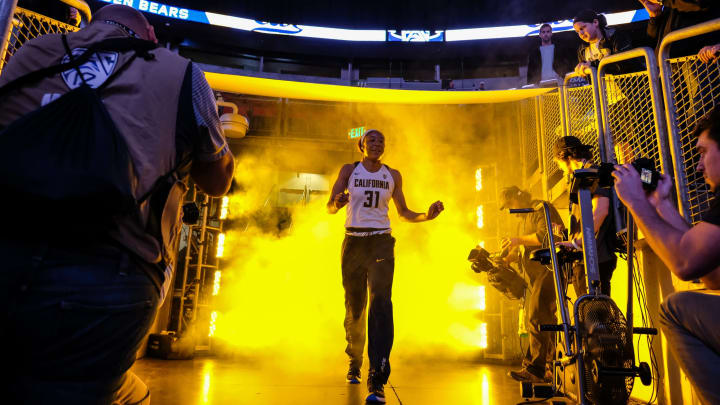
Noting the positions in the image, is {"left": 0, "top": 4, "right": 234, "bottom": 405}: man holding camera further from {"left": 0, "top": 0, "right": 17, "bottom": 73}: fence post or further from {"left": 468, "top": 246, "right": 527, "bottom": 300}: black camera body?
{"left": 468, "top": 246, "right": 527, "bottom": 300}: black camera body

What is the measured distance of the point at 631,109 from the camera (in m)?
3.58

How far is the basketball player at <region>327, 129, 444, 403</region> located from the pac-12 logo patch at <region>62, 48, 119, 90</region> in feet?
8.24

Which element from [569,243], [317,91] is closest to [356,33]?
[317,91]

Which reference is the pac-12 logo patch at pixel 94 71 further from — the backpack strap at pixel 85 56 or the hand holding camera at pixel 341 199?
the hand holding camera at pixel 341 199

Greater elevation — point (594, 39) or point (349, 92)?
point (349, 92)

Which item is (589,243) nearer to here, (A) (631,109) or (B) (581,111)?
(A) (631,109)

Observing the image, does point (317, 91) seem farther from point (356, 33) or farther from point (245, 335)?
point (356, 33)

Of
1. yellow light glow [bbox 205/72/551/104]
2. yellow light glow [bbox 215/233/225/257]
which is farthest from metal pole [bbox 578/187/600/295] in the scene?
yellow light glow [bbox 215/233/225/257]

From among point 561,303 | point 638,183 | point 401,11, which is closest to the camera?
point 638,183

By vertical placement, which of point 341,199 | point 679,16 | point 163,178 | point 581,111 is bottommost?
point 163,178

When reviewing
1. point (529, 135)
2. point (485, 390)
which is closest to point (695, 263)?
point (485, 390)

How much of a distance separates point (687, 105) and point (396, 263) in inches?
224

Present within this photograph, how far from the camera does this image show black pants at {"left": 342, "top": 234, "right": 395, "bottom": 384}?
129 inches

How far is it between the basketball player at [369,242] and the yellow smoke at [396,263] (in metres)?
3.12
